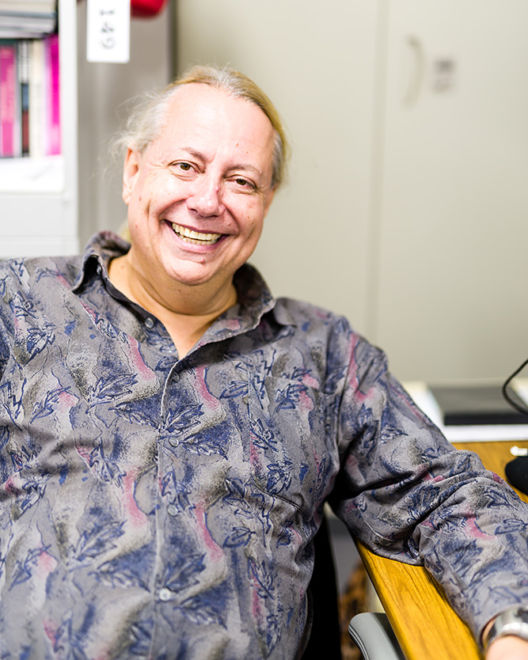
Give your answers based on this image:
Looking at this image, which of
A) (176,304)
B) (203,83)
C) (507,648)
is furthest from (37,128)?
(507,648)

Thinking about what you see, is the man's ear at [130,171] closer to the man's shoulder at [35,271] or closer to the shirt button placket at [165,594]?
the man's shoulder at [35,271]

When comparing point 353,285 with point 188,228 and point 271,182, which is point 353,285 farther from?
point 188,228

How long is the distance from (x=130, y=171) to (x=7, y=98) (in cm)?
50

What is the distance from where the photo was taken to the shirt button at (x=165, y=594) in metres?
1.10

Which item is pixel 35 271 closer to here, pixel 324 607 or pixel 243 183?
pixel 243 183

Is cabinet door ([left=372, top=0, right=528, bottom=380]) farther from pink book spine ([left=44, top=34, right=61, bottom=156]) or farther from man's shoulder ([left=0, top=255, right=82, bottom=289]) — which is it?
man's shoulder ([left=0, top=255, right=82, bottom=289])

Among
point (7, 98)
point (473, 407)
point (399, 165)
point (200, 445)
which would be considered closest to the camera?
point (200, 445)

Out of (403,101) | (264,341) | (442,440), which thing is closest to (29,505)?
(264,341)

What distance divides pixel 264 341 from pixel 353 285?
3.25 feet

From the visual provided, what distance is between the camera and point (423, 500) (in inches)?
49.6

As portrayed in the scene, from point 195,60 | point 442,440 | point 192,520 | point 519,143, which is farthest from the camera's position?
point 519,143

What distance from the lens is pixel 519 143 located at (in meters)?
2.26

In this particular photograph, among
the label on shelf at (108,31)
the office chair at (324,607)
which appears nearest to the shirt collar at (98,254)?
the label on shelf at (108,31)

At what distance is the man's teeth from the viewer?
1.38 metres
